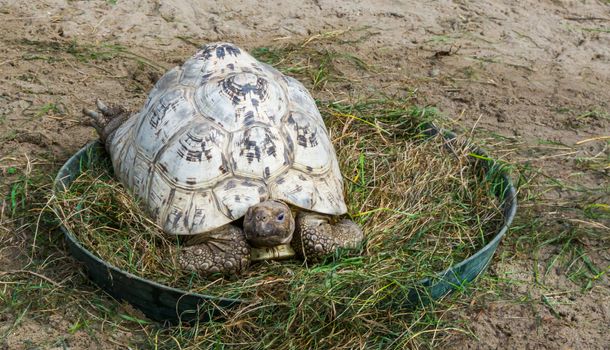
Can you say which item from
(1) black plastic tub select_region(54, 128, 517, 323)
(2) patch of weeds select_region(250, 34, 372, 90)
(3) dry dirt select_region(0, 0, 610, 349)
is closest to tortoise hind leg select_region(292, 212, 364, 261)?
(1) black plastic tub select_region(54, 128, 517, 323)

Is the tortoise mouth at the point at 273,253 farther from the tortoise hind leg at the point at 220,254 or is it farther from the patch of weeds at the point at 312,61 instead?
the patch of weeds at the point at 312,61

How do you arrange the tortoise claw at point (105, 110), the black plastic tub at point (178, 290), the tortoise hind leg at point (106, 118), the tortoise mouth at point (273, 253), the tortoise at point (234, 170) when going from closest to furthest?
the black plastic tub at point (178, 290)
the tortoise at point (234, 170)
the tortoise mouth at point (273, 253)
the tortoise hind leg at point (106, 118)
the tortoise claw at point (105, 110)

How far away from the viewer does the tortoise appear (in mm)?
4184

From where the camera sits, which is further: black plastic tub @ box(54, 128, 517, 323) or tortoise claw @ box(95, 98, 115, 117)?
tortoise claw @ box(95, 98, 115, 117)

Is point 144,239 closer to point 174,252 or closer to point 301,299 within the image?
→ point 174,252

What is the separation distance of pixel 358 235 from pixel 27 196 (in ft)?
5.86

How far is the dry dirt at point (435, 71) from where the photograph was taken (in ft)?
14.6

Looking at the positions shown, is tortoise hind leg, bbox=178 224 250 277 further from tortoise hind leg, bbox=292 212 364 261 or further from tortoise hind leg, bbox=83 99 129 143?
tortoise hind leg, bbox=83 99 129 143

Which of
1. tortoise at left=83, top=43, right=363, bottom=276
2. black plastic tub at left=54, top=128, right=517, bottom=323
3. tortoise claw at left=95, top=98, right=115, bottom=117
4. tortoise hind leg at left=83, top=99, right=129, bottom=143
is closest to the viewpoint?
black plastic tub at left=54, top=128, right=517, bottom=323

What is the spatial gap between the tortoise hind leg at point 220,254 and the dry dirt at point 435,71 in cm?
88

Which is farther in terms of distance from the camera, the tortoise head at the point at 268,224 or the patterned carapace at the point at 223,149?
the patterned carapace at the point at 223,149

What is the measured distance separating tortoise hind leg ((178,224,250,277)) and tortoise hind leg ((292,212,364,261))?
0.92 ft

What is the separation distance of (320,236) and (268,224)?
31 cm

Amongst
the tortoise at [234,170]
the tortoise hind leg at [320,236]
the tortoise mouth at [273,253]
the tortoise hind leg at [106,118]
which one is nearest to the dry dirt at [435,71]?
the tortoise hind leg at [106,118]
